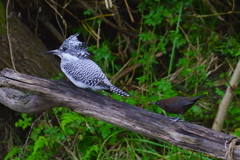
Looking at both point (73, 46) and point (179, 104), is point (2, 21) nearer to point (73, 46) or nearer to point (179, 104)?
point (73, 46)

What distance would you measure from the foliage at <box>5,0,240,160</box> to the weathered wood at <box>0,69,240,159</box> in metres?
0.51

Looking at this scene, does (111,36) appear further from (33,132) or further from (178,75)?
(33,132)

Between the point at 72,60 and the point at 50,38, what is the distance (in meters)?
1.65

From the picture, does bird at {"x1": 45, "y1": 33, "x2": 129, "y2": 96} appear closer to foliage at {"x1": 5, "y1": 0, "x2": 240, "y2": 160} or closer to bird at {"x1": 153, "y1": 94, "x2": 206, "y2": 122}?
bird at {"x1": 153, "y1": 94, "x2": 206, "y2": 122}

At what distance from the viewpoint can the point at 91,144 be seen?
12.3 feet

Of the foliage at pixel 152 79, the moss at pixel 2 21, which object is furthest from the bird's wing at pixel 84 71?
the moss at pixel 2 21

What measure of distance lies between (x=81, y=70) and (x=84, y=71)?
27 mm

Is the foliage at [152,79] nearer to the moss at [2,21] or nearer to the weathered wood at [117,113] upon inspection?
the weathered wood at [117,113]

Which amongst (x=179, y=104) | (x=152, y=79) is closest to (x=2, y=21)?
(x=152, y=79)

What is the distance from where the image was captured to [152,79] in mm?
4391

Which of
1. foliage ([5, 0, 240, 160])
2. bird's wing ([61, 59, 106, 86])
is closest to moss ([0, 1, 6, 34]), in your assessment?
foliage ([5, 0, 240, 160])

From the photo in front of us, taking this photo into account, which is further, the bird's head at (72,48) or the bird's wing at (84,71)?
the bird's head at (72,48)

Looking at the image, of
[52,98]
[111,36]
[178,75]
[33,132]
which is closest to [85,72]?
[52,98]

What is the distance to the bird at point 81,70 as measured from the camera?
9.36 feet
